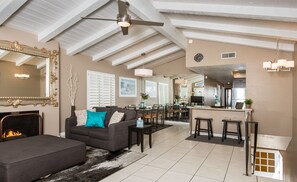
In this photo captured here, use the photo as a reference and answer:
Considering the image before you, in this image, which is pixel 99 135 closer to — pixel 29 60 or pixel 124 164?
pixel 124 164

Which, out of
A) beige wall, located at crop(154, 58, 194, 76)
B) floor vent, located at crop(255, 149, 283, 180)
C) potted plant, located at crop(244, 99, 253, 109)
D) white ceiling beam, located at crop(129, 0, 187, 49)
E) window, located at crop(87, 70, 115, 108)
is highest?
white ceiling beam, located at crop(129, 0, 187, 49)

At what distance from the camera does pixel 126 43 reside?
5.47 m

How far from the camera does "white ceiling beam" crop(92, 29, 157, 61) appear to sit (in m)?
4.92

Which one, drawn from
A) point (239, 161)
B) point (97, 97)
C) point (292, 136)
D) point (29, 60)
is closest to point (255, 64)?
point (292, 136)

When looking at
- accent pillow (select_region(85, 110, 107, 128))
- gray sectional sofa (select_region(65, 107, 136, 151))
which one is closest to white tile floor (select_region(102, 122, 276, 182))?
gray sectional sofa (select_region(65, 107, 136, 151))

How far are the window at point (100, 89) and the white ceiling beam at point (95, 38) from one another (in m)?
0.99

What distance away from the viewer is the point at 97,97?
248 inches

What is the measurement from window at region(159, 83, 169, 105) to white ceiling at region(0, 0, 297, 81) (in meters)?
4.40

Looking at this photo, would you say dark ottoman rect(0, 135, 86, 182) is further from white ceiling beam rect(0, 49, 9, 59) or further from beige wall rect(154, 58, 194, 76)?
beige wall rect(154, 58, 194, 76)

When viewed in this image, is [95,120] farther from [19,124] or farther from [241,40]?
[241,40]

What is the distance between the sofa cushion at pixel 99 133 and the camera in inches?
152

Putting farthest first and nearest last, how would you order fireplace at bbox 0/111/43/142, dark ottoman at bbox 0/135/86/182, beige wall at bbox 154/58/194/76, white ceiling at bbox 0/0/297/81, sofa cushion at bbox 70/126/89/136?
beige wall at bbox 154/58/194/76 → sofa cushion at bbox 70/126/89/136 → fireplace at bbox 0/111/43/142 → white ceiling at bbox 0/0/297/81 → dark ottoman at bbox 0/135/86/182

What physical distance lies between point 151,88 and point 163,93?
110cm

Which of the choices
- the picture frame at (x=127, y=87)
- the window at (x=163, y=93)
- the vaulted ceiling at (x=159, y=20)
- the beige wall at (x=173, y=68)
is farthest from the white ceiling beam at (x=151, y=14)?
the window at (x=163, y=93)
